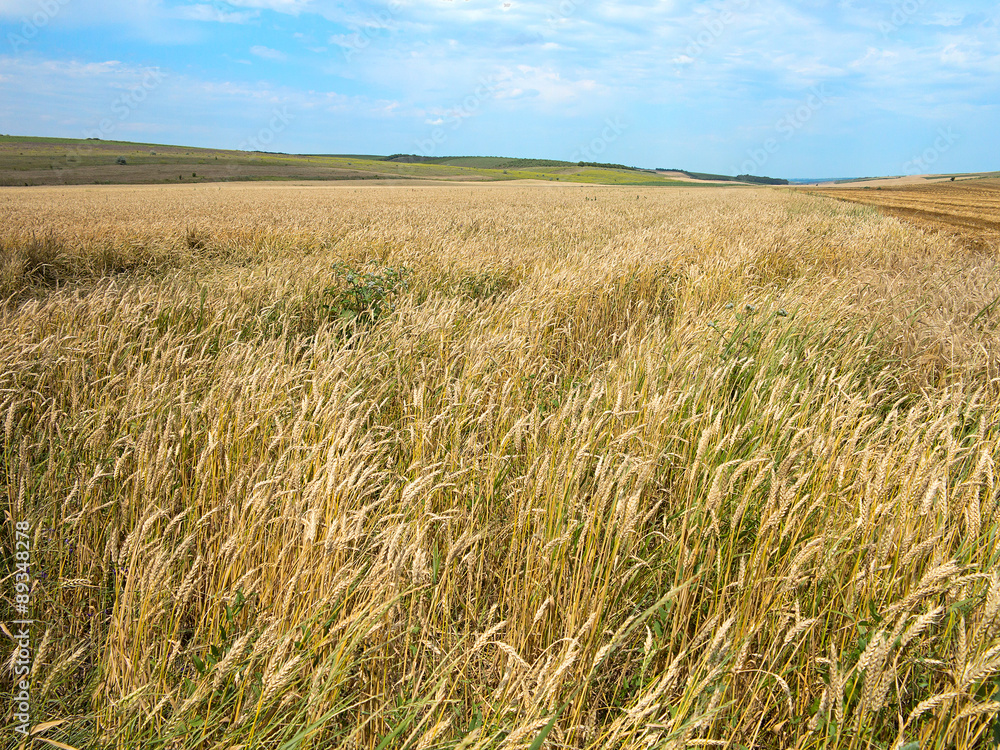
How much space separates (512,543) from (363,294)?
3915 mm

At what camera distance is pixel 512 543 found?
1.83 meters

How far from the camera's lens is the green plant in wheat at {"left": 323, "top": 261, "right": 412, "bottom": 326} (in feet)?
17.0

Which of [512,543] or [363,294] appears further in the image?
[363,294]

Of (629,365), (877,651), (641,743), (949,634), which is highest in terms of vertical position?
(629,365)

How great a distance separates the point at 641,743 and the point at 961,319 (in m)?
4.57

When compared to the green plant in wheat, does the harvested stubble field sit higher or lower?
lower

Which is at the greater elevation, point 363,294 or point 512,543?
point 363,294

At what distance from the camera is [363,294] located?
17.3 feet

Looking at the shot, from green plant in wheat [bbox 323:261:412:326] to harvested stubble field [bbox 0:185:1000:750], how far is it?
990 mm

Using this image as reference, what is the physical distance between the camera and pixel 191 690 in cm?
145

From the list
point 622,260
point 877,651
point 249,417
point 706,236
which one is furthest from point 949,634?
point 706,236

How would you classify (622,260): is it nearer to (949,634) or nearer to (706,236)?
(706,236)

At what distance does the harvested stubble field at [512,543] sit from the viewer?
1.40m

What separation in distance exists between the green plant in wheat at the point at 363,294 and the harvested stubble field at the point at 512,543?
3.25 ft
